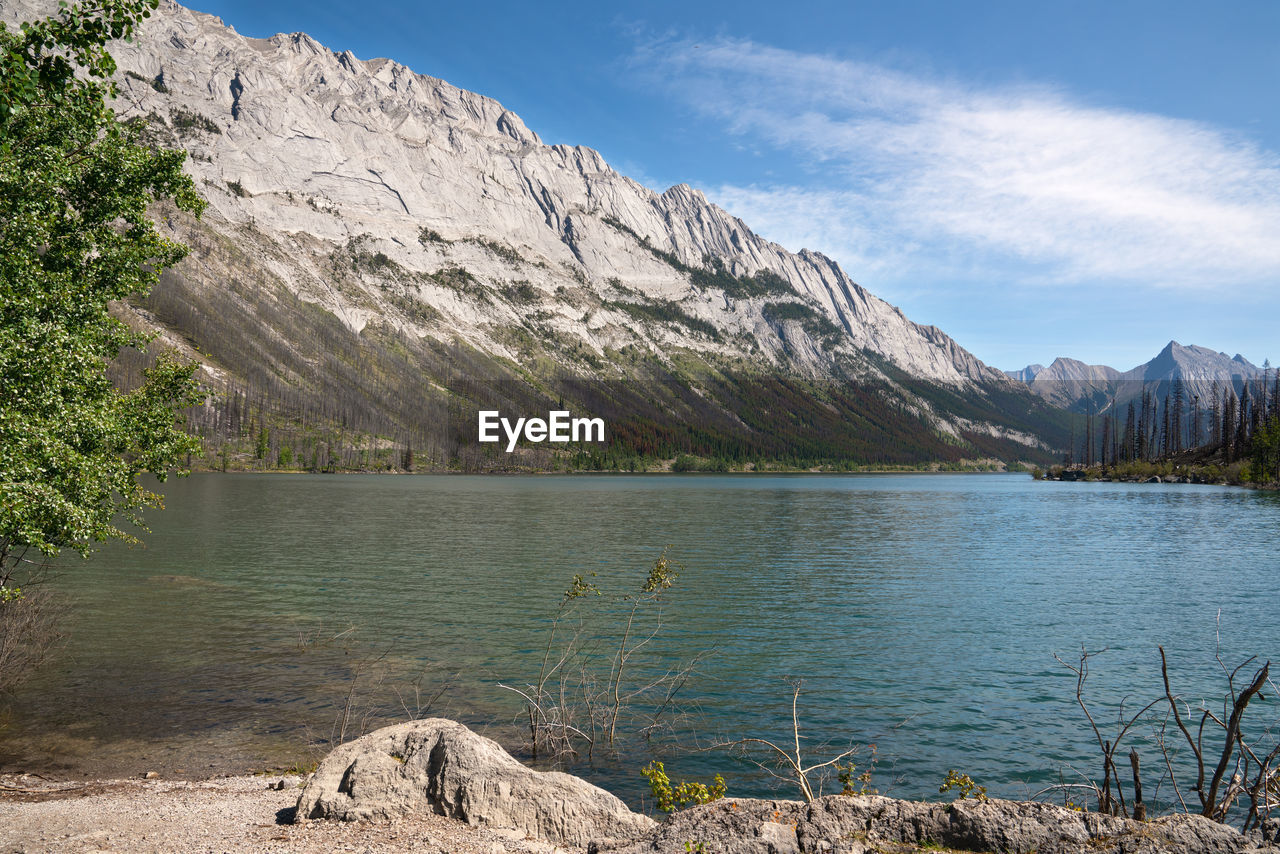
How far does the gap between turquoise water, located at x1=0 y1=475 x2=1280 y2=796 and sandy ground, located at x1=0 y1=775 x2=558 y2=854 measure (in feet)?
13.7

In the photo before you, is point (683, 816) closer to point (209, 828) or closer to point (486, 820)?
point (486, 820)

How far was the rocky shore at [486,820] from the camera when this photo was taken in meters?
8.12

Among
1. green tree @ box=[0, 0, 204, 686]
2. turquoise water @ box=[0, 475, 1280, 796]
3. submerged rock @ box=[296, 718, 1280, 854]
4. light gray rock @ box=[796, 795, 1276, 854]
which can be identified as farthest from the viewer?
turquoise water @ box=[0, 475, 1280, 796]

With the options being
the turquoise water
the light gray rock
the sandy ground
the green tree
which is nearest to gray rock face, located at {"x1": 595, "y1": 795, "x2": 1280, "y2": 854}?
the light gray rock

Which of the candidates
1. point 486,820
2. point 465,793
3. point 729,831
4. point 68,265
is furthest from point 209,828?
point 68,265

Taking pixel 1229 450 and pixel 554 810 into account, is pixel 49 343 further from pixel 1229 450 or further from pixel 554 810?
pixel 1229 450

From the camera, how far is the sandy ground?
10562 mm

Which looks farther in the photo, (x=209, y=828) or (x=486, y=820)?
(x=209, y=828)

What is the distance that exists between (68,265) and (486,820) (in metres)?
18.9

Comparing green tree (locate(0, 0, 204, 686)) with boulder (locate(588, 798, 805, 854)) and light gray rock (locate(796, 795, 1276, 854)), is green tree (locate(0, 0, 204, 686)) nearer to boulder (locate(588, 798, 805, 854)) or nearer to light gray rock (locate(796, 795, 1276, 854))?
boulder (locate(588, 798, 805, 854))

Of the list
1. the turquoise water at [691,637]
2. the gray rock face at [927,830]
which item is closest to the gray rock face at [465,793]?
the gray rock face at [927,830]

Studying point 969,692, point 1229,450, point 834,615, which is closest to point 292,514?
point 834,615

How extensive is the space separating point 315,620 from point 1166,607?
4543cm

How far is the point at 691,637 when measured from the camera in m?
32.1
